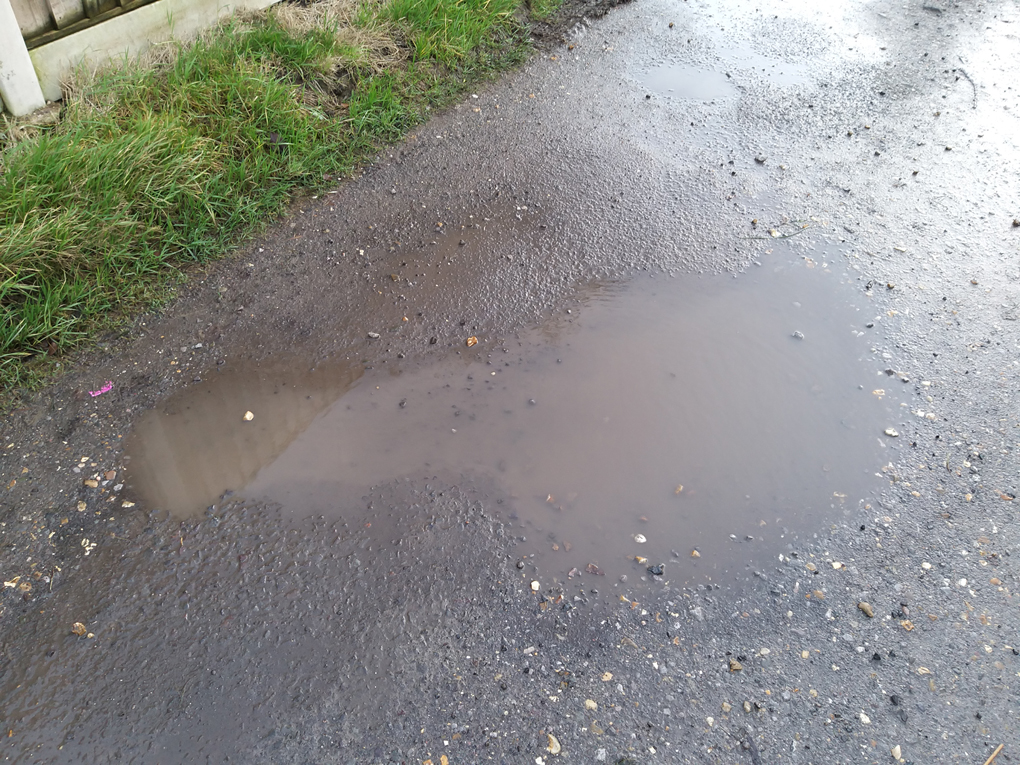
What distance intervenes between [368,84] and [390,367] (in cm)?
222

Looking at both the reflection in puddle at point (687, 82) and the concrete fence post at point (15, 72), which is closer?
the concrete fence post at point (15, 72)

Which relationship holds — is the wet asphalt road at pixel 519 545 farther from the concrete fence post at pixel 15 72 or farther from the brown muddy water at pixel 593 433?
the concrete fence post at pixel 15 72

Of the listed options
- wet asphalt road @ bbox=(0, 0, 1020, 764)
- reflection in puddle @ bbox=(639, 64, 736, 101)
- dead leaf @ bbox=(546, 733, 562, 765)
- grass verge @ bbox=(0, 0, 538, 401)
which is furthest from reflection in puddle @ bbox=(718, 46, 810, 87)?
dead leaf @ bbox=(546, 733, 562, 765)

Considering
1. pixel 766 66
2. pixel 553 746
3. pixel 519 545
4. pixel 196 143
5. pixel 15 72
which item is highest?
pixel 15 72

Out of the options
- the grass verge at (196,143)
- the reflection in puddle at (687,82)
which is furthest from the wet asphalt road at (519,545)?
the reflection in puddle at (687,82)

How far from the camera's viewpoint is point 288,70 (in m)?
4.26

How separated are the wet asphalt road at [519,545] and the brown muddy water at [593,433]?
2.0 inches

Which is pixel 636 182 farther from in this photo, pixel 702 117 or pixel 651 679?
pixel 651 679

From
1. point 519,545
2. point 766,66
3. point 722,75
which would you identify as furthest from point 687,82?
point 519,545

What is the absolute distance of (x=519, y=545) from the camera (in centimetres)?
258

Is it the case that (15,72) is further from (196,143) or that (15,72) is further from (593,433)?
(593,433)

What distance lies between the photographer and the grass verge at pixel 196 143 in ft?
10.2

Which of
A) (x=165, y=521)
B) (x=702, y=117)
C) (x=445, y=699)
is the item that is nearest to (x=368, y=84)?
(x=702, y=117)

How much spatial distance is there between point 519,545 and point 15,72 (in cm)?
338
